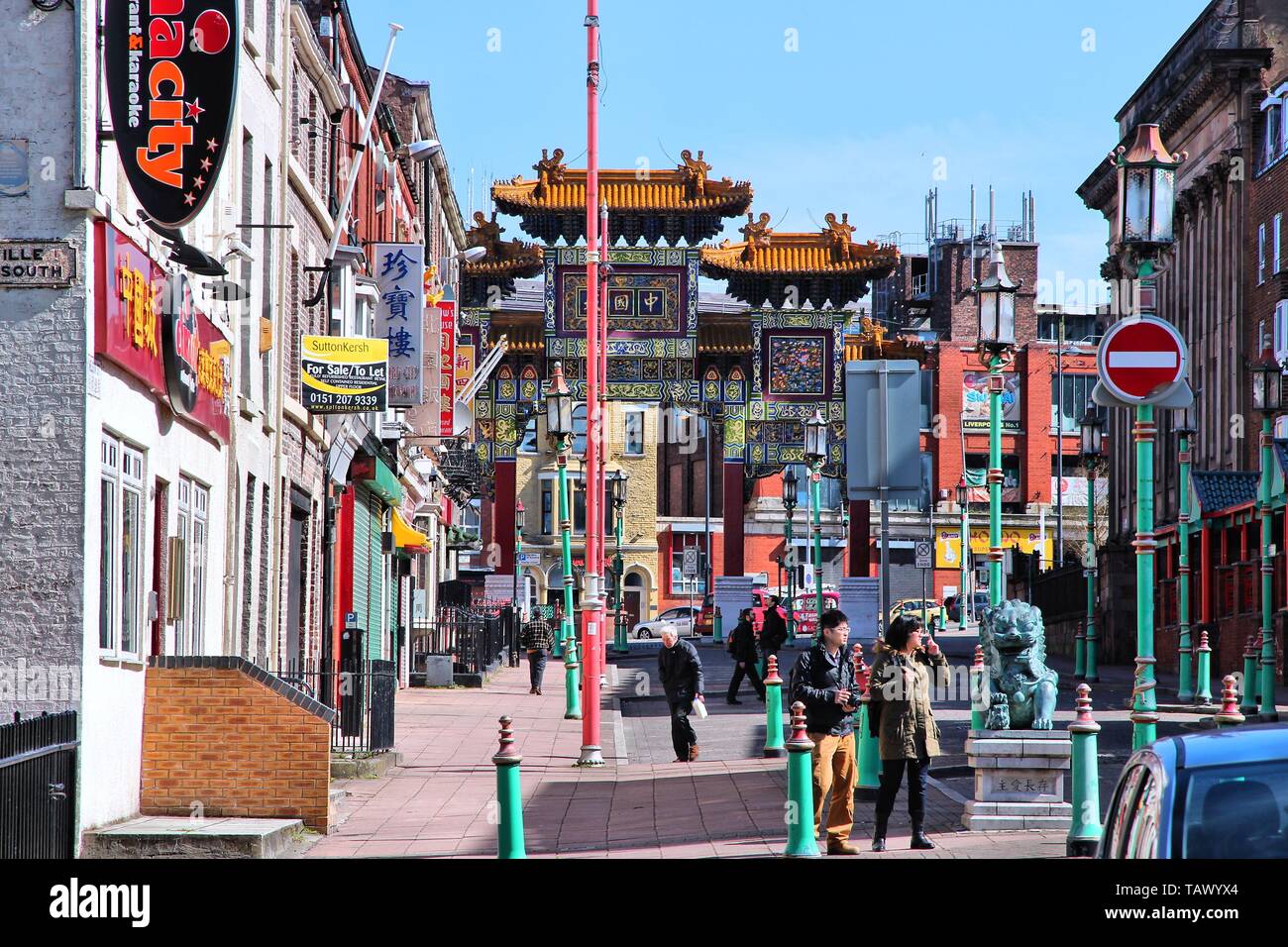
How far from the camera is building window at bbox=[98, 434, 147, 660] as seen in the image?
49.5 feet

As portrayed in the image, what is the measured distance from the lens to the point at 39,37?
1431cm

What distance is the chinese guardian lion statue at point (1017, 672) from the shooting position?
15.5m

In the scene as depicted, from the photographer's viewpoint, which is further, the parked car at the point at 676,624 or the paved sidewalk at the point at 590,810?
the parked car at the point at 676,624

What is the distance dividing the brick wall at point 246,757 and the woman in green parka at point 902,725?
460cm

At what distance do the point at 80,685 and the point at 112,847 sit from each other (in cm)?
118

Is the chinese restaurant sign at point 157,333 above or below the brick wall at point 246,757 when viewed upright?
above

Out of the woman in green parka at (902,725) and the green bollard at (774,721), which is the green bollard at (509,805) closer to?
the woman in green parka at (902,725)

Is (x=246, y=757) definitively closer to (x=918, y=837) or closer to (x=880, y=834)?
(x=880, y=834)

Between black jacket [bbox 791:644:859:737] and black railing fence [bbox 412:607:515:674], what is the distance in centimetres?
2735

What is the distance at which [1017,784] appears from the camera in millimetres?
15086

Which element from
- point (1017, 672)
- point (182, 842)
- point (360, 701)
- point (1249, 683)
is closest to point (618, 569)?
point (1249, 683)

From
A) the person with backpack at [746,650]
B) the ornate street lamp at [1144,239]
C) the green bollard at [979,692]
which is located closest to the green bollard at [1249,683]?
the person with backpack at [746,650]

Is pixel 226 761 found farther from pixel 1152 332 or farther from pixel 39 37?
pixel 1152 332
